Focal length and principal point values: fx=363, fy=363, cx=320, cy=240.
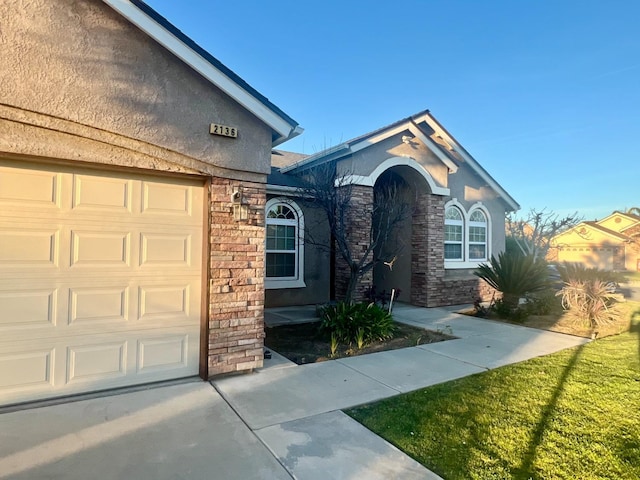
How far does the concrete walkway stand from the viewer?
321 centimetres

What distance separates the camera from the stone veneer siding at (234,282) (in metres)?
5.39

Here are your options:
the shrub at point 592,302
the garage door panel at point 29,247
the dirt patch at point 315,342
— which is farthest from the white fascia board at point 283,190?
the shrub at point 592,302

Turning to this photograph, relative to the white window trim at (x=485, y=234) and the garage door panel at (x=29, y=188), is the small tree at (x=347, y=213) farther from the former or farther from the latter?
the garage door panel at (x=29, y=188)

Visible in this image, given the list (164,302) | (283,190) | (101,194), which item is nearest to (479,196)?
(283,190)

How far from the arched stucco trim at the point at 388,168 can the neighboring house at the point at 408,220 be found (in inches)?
1.2

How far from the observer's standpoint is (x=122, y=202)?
4.97 meters

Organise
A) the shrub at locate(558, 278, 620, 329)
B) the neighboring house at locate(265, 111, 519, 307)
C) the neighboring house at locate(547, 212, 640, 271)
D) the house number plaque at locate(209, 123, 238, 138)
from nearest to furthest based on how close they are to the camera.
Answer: the house number plaque at locate(209, 123, 238, 138) < the shrub at locate(558, 278, 620, 329) < the neighboring house at locate(265, 111, 519, 307) < the neighboring house at locate(547, 212, 640, 271)

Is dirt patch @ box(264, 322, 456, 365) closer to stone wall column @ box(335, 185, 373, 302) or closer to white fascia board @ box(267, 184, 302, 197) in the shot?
stone wall column @ box(335, 185, 373, 302)

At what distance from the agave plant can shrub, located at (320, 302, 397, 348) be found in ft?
15.0

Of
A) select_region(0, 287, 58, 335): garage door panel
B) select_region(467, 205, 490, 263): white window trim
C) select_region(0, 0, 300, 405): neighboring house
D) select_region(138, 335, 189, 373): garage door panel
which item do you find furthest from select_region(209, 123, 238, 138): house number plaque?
select_region(467, 205, 490, 263): white window trim

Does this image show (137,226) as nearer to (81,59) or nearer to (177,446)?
(81,59)

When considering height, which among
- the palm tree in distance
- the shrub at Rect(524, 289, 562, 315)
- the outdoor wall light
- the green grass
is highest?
the palm tree in distance

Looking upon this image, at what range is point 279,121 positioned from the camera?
5836mm

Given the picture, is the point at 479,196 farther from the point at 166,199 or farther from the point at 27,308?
the point at 27,308
